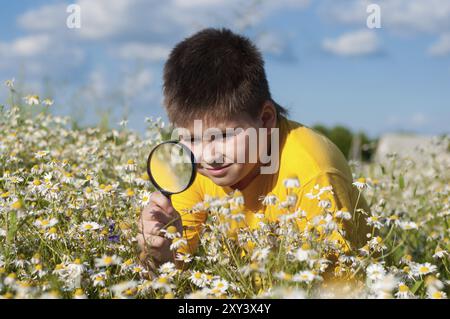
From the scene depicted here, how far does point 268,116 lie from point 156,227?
0.84m

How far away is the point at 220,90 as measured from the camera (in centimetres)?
305

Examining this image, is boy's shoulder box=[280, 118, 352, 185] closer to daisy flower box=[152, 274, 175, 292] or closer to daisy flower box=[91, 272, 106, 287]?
daisy flower box=[152, 274, 175, 292]

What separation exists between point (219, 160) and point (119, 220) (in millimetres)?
562

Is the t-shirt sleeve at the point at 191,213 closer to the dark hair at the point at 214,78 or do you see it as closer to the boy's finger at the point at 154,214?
the boy's finger at the point at 154,214

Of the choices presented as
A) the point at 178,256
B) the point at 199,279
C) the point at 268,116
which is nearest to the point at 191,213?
the point at 178,256

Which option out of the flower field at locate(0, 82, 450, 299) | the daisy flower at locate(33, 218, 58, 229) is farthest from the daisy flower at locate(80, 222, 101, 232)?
the daisy flower at locate(33, 218, 58, 229)

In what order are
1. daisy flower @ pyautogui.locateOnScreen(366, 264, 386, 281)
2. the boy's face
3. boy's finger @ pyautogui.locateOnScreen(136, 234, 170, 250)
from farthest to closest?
the boy's face
boy's finger @ pyautogui.locateOnScreen(136, 234, 170, 250)
daisy flower @ pyautogui.locateOnScreen(366, 264, 386, 281)

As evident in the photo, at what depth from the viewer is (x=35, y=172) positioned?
3.33 metres

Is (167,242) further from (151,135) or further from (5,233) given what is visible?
(151,135)

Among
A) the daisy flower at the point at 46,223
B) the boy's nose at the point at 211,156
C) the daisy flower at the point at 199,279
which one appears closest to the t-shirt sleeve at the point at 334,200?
the boy's nose at the point at 211,156

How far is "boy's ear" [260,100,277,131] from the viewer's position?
Result: 3.22 m

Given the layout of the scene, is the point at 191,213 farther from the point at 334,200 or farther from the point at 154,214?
the point at 334,200

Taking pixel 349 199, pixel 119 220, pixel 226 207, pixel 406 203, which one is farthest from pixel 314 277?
pixel 406 203

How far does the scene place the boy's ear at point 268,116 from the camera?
3223 mm
